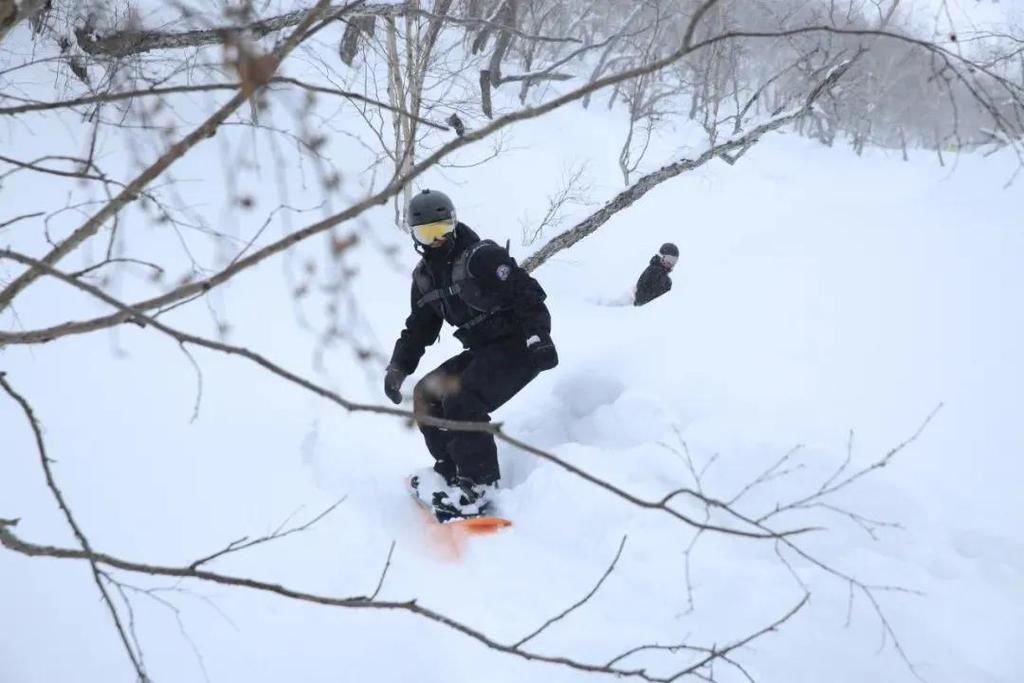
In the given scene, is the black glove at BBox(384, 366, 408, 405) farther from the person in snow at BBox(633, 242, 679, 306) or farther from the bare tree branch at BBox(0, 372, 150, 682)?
the person in snow at BBox(633, 242, 679, 306)

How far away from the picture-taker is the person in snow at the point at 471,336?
3451 mm

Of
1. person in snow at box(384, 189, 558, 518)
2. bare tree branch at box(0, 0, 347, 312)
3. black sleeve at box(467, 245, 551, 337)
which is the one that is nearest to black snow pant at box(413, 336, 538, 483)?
person in snow at box(384, 189, 558, 518)

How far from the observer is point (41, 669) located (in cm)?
207

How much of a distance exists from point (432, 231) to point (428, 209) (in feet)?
0.35

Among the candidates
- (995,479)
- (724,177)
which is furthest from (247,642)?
(724,177)

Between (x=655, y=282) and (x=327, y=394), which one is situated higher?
(x=655, y=282)

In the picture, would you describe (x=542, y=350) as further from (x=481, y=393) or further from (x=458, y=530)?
(x=458, y=530)

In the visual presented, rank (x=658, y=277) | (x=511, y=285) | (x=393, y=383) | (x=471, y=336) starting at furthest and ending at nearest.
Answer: (x=658, y=277), (x=393, y=383), (x=471, y=336), (x=511, y=285)

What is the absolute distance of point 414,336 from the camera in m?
3.94

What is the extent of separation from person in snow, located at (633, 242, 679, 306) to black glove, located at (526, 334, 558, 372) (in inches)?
147

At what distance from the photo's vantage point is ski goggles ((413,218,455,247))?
3.45 m

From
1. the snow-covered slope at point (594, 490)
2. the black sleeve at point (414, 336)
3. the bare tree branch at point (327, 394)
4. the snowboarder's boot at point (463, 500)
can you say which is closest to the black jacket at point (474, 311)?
the black sleeve at point (414, 336)

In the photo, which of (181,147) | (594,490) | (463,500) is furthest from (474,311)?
(181,147)

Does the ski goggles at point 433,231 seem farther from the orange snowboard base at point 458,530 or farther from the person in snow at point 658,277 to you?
the person in snow at point 658,277
